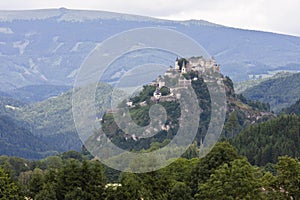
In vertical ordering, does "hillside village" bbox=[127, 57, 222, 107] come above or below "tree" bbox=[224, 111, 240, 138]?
above

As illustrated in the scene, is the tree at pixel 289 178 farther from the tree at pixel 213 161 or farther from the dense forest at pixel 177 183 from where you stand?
the tree at pixel 213 161

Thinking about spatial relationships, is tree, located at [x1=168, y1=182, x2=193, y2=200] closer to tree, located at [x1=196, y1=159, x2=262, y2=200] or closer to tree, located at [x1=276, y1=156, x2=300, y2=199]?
tree, located at [x1=196, y1=159, x2=262, y2=200]

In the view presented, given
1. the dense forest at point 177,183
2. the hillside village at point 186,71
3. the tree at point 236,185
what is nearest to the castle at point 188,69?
the hillside village at point 186,71

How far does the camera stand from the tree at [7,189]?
3825cm

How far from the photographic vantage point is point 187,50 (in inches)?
1657

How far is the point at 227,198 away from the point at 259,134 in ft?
193

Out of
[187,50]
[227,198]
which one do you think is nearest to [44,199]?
[227,198]

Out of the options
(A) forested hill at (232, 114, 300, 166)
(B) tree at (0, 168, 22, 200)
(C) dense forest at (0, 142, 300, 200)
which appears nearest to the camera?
(C) dense forest at (0, 142, 300, 200)

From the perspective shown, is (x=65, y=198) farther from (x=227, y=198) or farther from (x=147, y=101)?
(x=147, y=101)

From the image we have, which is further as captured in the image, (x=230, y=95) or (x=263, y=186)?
(x=230, y=95)

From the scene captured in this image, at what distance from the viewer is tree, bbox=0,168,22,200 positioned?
125ft

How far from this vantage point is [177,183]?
1689 inches

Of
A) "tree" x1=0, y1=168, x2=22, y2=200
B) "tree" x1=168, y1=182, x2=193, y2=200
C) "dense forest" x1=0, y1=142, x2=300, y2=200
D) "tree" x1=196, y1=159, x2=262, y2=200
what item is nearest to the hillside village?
"dense forest" x1=0, y1=142, x2=300, y2=200

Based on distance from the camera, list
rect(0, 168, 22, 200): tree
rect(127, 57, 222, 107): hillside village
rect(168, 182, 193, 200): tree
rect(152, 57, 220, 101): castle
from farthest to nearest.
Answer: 1. rect(152, 57, 220, 101): castle
2. rect(127, 57, 222, 107): hillside village
3. rect(168, 182, 193, 200): tree
4. rect(0, 168, 22, 200): tree
